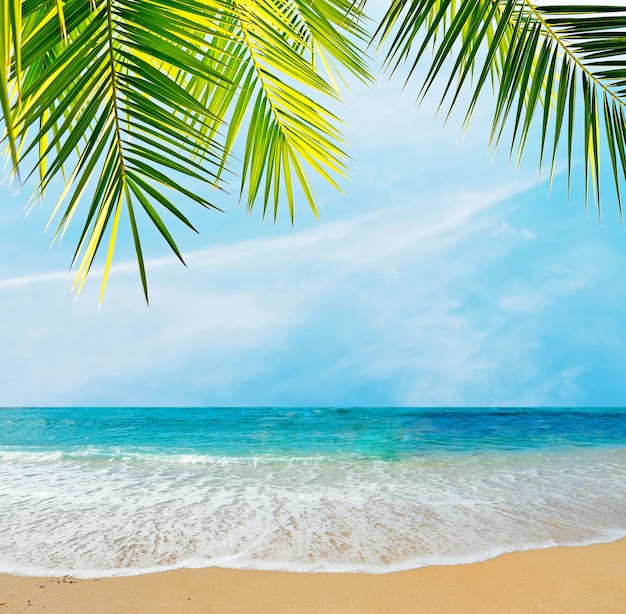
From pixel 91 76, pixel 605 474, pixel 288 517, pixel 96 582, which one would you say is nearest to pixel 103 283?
pixel 91 76

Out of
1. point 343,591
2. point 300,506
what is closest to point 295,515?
point 300,506

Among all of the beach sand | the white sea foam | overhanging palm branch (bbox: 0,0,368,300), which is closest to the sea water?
the white sea foam

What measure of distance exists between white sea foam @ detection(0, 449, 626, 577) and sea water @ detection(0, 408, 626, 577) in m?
0.01

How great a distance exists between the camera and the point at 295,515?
3695 millimetres

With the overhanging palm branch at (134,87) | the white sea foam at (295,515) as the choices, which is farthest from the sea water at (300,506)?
the overhanging palm branch at (134,87)

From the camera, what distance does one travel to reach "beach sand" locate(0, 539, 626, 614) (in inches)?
87.1

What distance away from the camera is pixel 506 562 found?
2.73 metres

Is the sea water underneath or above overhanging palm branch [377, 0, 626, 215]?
underneath

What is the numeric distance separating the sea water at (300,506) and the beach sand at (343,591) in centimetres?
15

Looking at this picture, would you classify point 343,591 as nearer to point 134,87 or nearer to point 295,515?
point 295,515

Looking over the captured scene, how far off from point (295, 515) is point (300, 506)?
0.31m

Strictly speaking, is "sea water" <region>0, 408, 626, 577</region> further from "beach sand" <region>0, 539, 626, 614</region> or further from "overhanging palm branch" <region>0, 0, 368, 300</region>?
"overhanging palm branch" <region>0, 0, 368, 300</region>

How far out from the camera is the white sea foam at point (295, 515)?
283 centimetres

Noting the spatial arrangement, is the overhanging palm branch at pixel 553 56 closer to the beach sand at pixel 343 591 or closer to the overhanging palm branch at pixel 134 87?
the overhanging palm branch at pixel 134 87
